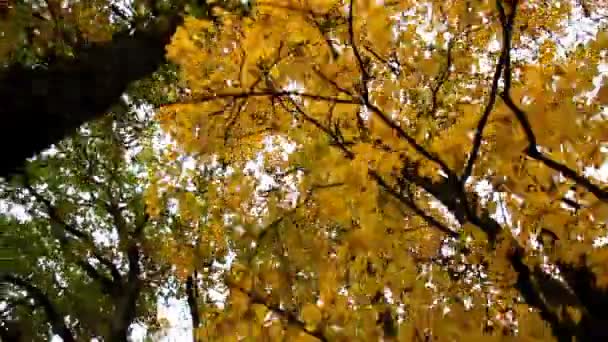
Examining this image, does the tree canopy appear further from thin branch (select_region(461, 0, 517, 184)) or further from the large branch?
the large branch

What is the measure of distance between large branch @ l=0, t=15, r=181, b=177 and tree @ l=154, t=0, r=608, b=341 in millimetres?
2005

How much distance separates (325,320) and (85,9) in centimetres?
482

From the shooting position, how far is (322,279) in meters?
1.65

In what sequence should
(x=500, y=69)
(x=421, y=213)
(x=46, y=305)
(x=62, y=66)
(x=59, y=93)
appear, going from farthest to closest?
(x=46, y=305) → (x=62, y=66) → (x=59, y=93) → (x=421, y=213) → (x=500, y=69)

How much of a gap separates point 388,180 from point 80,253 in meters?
10.4

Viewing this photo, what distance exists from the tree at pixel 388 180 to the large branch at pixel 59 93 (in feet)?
6.58

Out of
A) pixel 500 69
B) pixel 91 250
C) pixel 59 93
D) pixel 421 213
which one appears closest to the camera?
pixel 500 69

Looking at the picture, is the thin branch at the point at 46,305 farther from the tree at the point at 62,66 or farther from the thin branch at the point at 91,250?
the tree at the point at 62,66

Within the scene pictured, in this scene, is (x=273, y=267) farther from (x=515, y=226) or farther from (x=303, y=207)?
(x=515, y=226)

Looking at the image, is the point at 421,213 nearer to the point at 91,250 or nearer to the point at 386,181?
the point at 386,181

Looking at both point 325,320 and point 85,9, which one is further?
point 85,9

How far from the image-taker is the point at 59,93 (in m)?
3.56

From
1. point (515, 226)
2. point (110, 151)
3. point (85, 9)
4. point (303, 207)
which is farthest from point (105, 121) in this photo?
point (515, 226)

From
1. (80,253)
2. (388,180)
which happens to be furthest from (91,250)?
(388,180)
